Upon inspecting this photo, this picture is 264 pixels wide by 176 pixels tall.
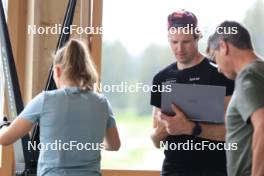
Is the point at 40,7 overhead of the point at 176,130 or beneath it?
overhead

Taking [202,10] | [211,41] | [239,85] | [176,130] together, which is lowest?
[176,130]

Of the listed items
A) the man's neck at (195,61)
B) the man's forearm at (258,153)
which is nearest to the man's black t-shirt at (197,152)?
the man's neck at (195,61)

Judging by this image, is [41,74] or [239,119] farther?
[41,74]

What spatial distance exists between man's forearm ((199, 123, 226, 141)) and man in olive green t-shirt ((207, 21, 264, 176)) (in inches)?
15.2

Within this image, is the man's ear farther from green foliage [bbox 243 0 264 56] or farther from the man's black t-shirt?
green foliage [bbox 243 0 264 56]

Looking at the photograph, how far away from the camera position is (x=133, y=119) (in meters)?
2.71

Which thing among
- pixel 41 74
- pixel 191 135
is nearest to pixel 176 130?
pixel 191 135

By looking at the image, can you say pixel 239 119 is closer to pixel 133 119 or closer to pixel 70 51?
pixel 70 51

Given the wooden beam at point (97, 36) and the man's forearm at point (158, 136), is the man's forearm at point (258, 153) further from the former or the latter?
the wooden beam at point (97, 36)

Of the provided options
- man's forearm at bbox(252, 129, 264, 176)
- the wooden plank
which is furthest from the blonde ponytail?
the wooden plank

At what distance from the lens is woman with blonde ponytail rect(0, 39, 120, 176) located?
1.76m

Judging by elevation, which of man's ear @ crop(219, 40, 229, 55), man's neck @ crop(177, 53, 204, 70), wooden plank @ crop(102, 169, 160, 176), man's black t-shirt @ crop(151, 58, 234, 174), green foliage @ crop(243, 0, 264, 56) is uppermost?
green foliage @ crop(243, 0, 264, 56)

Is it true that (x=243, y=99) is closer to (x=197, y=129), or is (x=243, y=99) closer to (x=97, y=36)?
(x=197, y=129)

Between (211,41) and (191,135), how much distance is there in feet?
1.72
